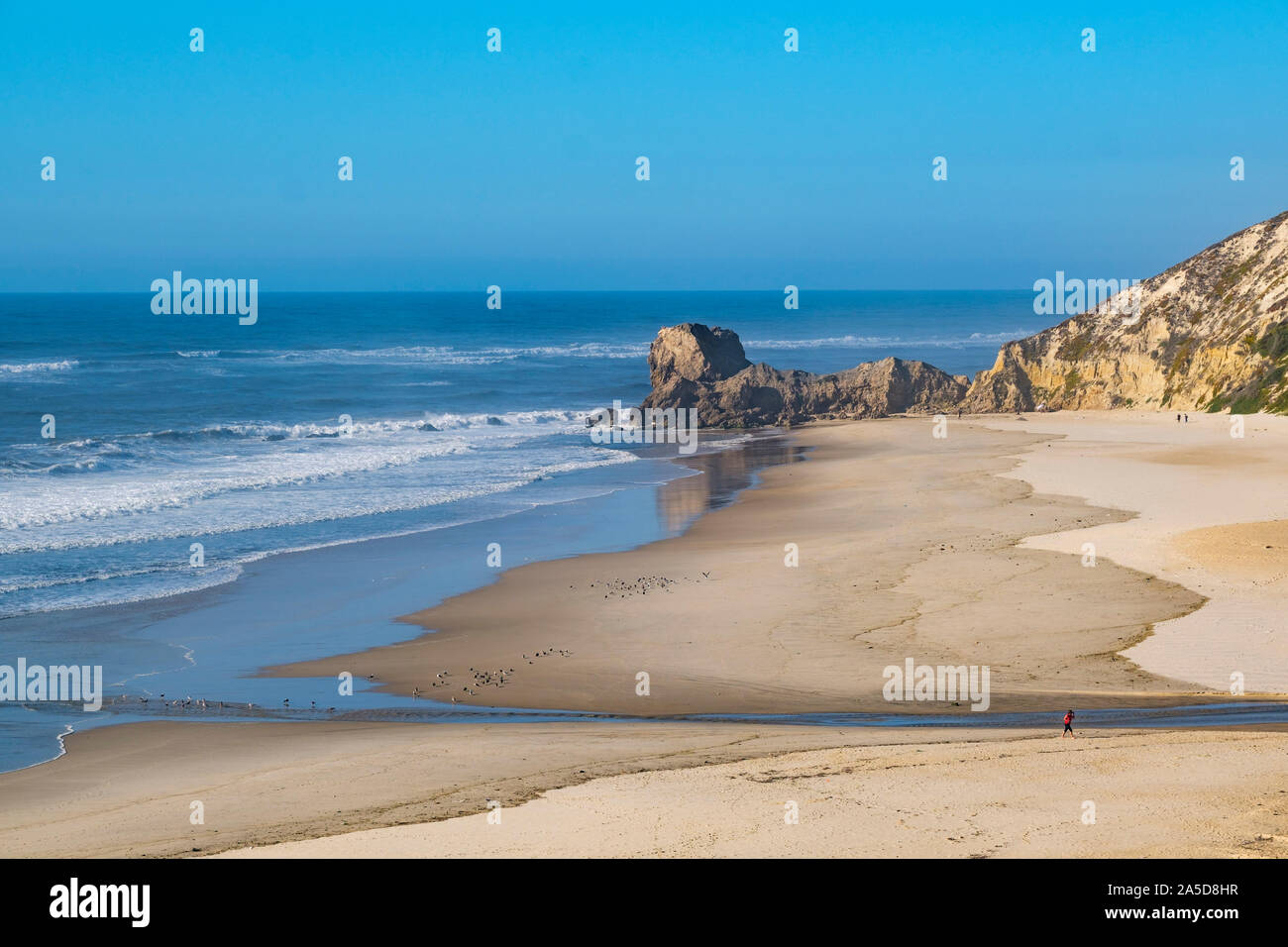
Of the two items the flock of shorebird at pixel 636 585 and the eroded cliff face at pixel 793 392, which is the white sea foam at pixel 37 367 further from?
the flock of shorebird at pixel 636 585

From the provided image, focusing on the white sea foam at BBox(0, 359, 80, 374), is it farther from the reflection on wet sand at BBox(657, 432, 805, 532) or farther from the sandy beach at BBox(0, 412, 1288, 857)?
the sandy beach at BBox(0, 412, 1288, 857)

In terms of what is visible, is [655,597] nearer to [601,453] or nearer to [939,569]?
[939,569]

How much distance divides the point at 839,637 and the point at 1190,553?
309 inches

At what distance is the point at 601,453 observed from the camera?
142 ft

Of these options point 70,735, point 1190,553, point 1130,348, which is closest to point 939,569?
point 1190,553

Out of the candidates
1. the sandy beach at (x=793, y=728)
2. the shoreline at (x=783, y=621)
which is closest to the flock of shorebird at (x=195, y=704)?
the sandy beach at (x=793, y=728)

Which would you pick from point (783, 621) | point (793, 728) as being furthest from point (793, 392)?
point (793, 728)

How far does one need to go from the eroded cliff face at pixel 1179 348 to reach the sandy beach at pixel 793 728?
1865cm

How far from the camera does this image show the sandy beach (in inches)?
370

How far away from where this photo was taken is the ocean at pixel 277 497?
18.2 m

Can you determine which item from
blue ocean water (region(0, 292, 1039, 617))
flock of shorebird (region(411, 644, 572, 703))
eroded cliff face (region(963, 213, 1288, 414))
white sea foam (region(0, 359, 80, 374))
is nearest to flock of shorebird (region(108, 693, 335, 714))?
flock of shorebird (region(411, 644, 572, 703))

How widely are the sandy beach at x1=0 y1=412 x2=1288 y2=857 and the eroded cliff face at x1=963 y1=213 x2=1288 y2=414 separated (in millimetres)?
18645
